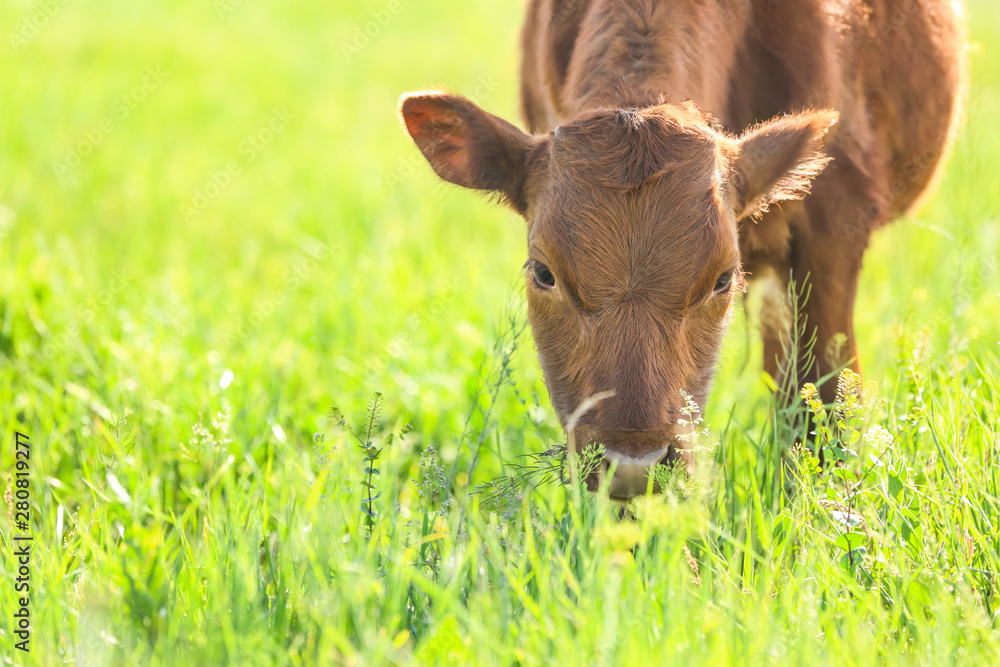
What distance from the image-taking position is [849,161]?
3.60 meters

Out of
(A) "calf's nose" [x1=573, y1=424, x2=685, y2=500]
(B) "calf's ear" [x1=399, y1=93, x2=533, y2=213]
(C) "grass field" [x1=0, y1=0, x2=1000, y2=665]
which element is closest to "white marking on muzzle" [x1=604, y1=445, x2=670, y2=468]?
(A) "calf's nose" [x1=573, y1=424, x2=685, y2=500]

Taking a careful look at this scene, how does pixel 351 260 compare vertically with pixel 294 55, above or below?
below

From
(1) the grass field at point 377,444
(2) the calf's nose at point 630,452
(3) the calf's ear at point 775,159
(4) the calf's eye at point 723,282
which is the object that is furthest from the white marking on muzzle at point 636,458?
(3) the calf's ear at point 775,159

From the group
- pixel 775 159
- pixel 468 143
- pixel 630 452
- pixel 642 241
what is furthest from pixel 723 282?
pixel 468 143

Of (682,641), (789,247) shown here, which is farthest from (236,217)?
(682,641)

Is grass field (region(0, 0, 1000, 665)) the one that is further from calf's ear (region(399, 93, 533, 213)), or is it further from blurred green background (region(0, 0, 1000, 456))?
calf's ear (region(399, 93, 533, 213))

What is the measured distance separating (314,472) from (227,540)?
905mm

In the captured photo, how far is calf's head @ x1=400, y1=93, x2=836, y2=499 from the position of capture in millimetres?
2562

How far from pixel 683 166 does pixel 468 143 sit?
792 mm

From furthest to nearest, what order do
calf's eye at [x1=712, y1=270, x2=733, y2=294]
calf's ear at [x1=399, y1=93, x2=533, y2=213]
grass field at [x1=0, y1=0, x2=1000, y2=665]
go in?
calf's ear at [x1=399, y1=93, x2=533, y2=213], calf's eye at [x1=712, y1=270, x2=733, y2=294], grass field at [x1=0, y1=0, x2=1000, y2=665]

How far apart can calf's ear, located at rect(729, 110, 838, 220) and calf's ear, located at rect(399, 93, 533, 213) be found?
728 millimetres

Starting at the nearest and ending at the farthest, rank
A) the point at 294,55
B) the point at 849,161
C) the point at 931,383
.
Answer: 1. the point at 931,383
2. the point at 849,161
3. the point at 294,55

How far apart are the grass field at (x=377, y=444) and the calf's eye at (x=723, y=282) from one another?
536mm

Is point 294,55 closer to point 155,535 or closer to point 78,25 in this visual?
point 78,25
